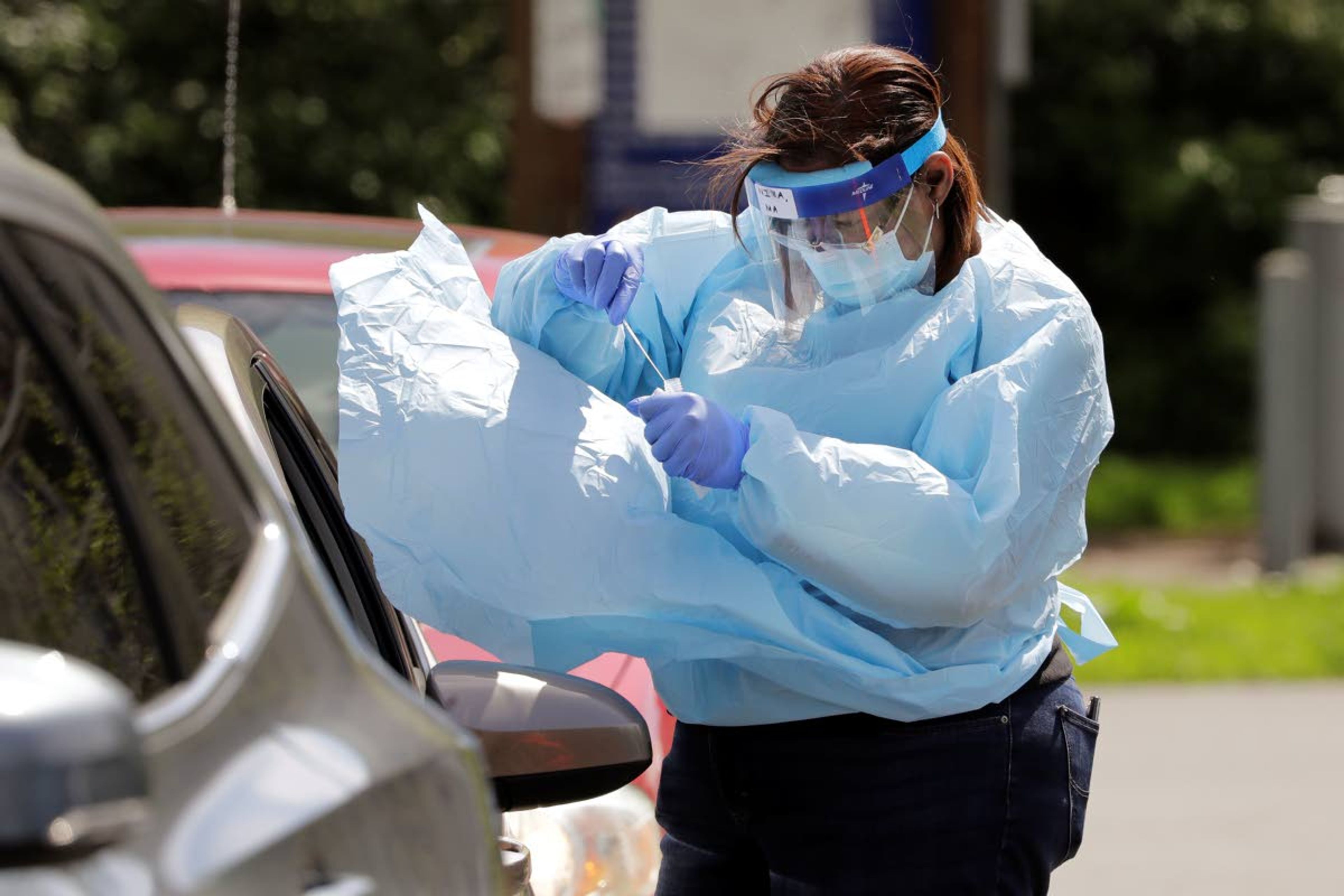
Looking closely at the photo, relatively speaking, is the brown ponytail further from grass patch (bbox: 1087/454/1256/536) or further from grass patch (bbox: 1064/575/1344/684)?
grass patch (bbox: 1087/454/1256/536)

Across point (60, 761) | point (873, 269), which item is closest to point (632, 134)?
point (873, 269)

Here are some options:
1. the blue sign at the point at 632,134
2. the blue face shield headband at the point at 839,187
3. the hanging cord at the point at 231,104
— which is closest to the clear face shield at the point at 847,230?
the blue face shield headband at the point at 839,187

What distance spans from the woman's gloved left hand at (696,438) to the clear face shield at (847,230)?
9.4 inches

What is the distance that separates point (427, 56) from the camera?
14.8 metres

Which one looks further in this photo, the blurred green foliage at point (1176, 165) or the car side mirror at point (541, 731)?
the blurred green foliage at point (1176, 165)

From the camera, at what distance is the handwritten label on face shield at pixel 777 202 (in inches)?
99.5

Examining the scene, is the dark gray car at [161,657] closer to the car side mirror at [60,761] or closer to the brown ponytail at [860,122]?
the car side mirror at [60,761]

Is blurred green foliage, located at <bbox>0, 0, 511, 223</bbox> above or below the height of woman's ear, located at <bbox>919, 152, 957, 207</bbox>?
below

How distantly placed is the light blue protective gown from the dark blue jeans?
0.15ft

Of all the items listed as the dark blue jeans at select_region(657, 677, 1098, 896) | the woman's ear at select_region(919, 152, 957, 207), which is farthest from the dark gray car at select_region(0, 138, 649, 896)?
the woman's ear at select_region(919, 152, 957, 207)

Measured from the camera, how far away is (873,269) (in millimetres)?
2547

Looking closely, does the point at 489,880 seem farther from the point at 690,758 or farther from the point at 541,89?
the point at 541,89

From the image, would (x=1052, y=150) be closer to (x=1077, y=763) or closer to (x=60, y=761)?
(x=1077, y=763)

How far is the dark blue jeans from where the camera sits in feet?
8.30
